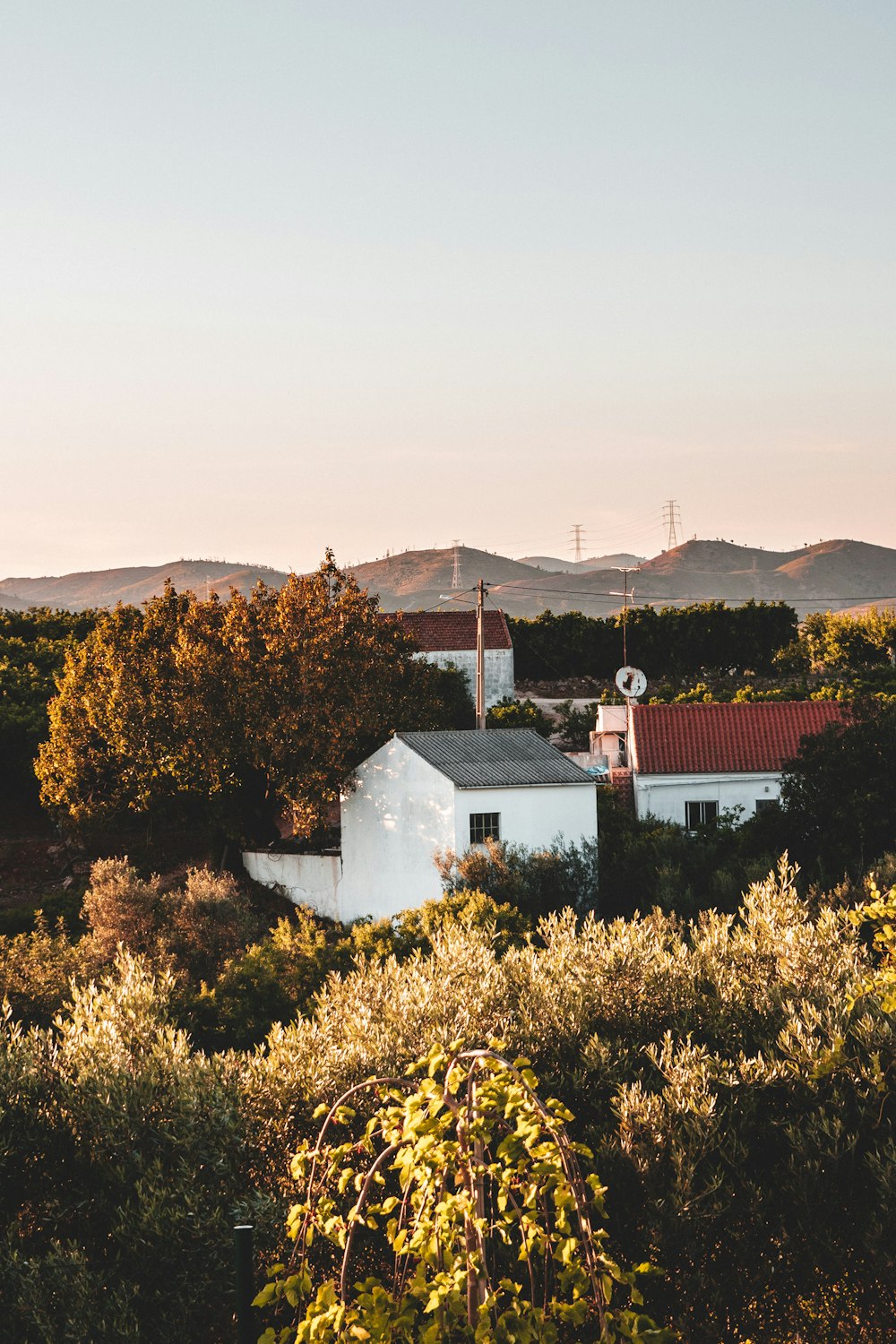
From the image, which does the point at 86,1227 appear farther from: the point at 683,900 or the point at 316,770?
the point at 316,770

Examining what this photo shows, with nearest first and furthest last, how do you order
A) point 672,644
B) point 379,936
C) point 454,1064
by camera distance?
point 454,1064 < point 379,936 < point 672,644

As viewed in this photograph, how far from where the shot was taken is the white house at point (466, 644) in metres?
54.9

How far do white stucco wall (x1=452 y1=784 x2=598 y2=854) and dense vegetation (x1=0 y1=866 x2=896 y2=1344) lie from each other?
15320mm

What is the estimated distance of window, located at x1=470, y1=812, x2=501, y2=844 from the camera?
28.2 meters

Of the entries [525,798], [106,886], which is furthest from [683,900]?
[106,886]

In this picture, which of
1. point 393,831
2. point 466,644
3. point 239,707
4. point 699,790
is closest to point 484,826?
point 393,831

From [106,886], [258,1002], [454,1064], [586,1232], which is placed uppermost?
[454,1064]

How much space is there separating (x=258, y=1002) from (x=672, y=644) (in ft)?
153

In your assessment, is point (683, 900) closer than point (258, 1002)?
No

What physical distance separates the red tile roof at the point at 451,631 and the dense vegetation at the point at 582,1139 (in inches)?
1671

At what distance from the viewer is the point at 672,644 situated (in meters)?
64.1

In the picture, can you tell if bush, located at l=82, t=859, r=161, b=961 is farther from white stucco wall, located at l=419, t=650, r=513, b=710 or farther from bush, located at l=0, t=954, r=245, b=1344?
white stucco wall, located at l=419, t=650, r=513, b=710

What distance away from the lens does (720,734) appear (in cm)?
3762

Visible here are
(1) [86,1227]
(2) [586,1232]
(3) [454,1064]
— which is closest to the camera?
(2) [586,1232]
